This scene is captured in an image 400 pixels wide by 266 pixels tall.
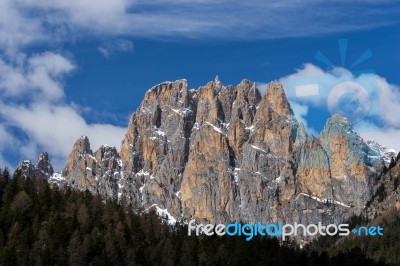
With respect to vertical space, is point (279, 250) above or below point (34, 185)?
below

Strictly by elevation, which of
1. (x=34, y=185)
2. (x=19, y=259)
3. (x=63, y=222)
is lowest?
(x=19, y=259)

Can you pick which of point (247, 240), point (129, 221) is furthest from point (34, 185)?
point (247, 240)

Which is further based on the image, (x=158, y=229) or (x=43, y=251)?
(x=158, y=229)

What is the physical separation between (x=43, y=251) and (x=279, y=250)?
49.8m

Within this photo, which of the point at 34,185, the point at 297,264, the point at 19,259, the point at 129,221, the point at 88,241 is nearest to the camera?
the point at 19,259

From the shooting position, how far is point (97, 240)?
140125mm

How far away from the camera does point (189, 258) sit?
462 ft

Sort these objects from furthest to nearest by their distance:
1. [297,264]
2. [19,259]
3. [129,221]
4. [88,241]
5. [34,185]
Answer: [34,185] → [129,221] → [297,264] → [88,241] → [19,259]

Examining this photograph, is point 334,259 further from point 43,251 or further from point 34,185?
point 34,185

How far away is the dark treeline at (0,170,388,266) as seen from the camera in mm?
131875

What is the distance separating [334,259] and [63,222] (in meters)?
56.4

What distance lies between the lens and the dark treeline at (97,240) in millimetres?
131875

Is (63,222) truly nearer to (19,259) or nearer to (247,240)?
(19,259)

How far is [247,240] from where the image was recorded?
159 m
